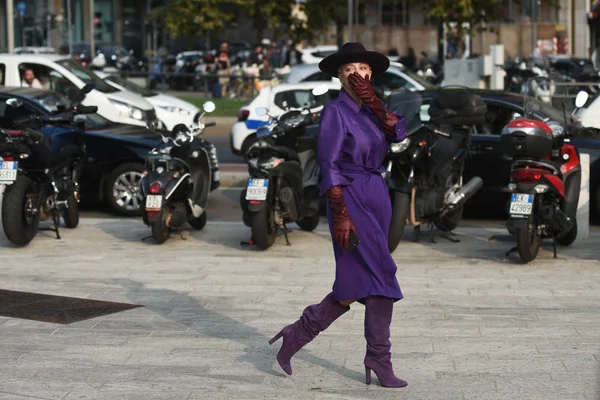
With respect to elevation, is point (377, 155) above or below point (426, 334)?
above

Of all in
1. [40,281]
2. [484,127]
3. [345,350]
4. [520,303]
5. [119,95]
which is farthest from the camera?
[119,95]

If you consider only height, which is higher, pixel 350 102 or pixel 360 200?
pixel 350 102

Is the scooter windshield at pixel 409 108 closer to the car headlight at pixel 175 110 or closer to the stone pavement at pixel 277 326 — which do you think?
the stone pavement at pixel 277 326

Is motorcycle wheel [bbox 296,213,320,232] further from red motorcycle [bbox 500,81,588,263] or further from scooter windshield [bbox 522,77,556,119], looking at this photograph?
red motorcycle [bbox 500,81,588,263]

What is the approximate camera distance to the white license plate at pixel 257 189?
1096 cm

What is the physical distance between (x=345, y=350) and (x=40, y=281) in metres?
3.28

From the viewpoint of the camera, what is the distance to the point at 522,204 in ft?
32.6

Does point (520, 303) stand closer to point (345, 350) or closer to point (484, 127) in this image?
point (345, 350)

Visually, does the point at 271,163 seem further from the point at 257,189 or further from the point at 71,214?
the point at 71,214

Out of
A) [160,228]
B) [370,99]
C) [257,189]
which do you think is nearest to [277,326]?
[370,99]

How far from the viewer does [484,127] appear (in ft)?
43.7

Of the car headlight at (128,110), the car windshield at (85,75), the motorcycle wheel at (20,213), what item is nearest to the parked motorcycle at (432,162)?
the motorcycle wheel at (20,213)

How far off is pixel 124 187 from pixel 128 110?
592 cm

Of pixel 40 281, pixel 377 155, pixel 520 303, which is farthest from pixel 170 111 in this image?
pixel 377 155
